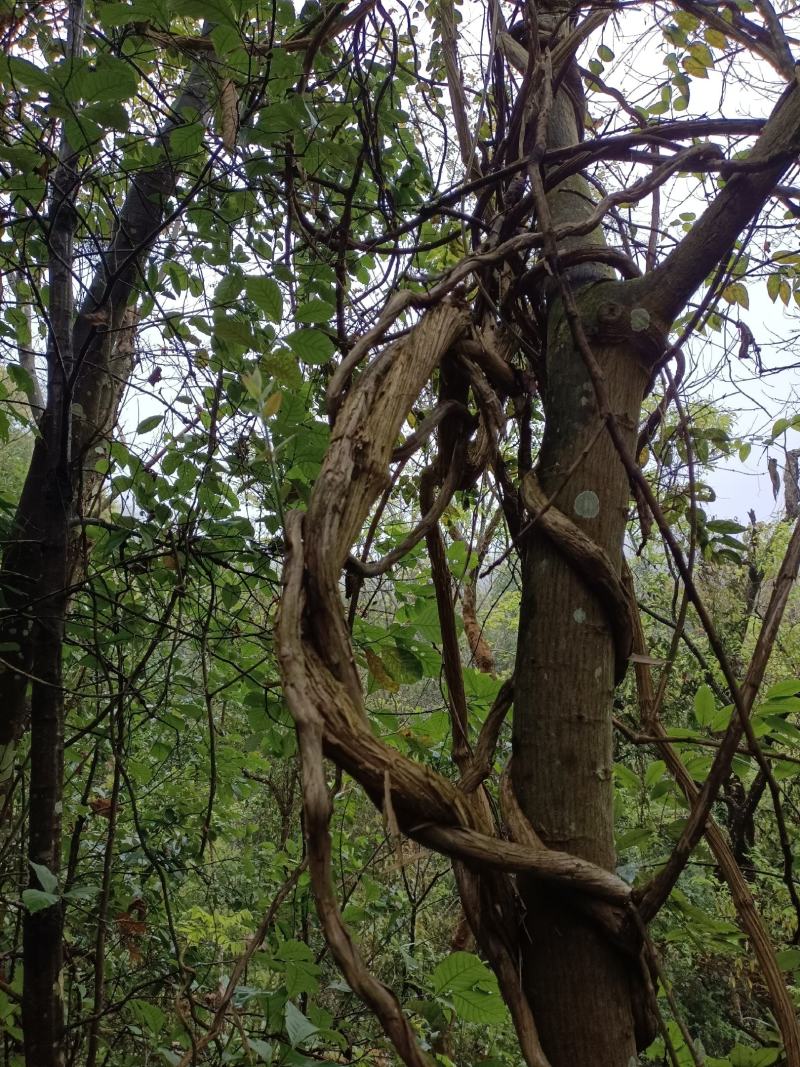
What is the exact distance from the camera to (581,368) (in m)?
A: 0.67

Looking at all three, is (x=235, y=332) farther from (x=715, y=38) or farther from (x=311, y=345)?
(x=715, y=38)

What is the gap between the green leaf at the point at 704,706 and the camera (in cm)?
79

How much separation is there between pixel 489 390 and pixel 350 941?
18.8 inches

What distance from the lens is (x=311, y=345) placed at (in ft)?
2.72

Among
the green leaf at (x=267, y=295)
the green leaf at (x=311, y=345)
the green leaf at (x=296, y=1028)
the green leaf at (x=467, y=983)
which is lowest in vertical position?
the green leaf at (x=296, y=1028)

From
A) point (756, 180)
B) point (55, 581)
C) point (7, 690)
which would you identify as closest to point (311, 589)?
point (756, 180)

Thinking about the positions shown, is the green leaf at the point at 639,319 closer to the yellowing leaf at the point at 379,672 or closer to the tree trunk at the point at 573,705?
the tree trunk at the point at 573,705

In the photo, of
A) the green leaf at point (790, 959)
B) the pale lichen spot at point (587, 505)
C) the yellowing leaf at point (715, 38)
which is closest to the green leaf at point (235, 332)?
the pale lichen spot at point (587, 505)

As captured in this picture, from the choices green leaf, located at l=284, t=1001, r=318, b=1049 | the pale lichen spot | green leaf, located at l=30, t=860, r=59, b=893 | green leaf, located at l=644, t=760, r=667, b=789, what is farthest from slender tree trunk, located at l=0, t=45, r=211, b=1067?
green leaf, located at l=644, t=760, r=667, b=789

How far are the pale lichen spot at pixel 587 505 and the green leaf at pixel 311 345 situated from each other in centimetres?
37

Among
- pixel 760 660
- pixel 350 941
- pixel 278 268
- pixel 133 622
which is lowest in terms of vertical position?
pixel 350 941

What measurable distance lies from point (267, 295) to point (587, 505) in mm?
430

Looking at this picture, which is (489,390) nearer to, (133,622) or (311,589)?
(311,589)

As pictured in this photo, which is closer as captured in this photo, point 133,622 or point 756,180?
point 756,180
